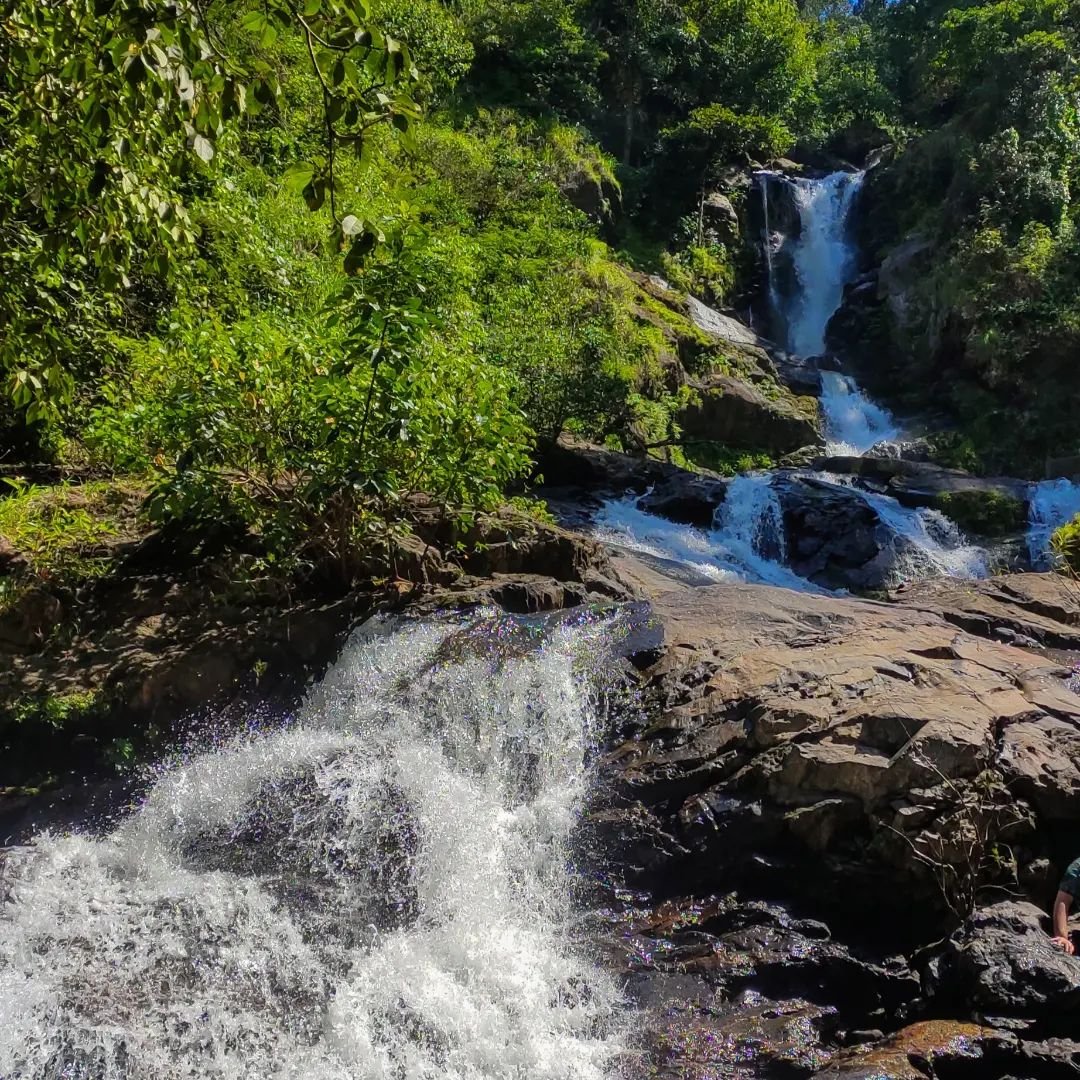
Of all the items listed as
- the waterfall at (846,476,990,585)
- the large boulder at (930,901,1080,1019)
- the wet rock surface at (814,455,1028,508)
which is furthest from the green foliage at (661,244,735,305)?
the large boulder at (930,901,1080,1019)

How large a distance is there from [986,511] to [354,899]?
42.5 ft

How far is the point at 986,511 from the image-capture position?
14461mm

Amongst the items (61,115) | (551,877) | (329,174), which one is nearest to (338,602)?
(551,877)

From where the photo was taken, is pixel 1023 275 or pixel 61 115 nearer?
pixel 61 115

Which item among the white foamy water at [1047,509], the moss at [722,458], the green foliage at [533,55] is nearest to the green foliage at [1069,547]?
the white foamy water at [1047,509]

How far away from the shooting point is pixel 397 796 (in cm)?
591

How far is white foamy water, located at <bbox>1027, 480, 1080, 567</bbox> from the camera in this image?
547 inches

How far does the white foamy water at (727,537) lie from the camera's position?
12.7m

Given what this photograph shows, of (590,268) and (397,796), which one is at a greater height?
(590,268)

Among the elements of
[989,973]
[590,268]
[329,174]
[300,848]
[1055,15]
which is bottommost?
[300,848]

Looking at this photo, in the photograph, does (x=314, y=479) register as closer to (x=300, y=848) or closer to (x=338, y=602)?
(x=338, y=602)

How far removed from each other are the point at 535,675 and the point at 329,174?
459cm

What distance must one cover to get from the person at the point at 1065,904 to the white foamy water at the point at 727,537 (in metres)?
7.34

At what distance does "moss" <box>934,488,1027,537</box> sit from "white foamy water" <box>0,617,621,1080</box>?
9.96m
